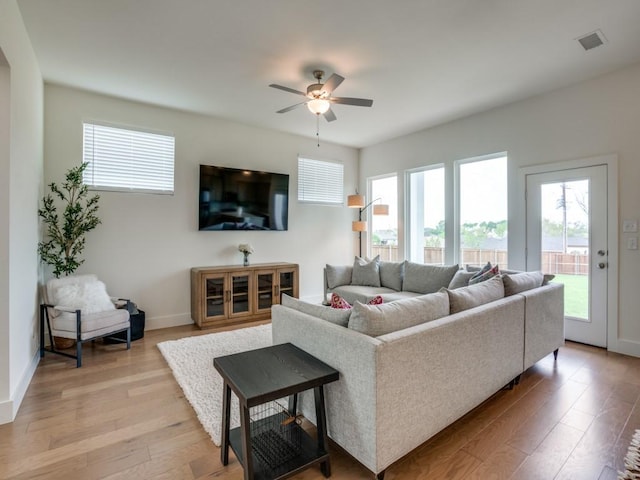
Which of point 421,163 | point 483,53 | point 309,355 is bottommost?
point 309,355

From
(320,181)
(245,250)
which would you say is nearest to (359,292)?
(245,250)

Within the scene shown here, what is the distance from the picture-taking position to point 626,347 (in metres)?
3.31

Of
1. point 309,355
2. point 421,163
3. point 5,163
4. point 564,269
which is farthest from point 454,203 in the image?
point 5,163

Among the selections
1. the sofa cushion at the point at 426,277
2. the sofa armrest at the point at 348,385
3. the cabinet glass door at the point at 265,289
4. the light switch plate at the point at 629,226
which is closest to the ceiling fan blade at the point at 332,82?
the sofa armrest at the point at 348,385

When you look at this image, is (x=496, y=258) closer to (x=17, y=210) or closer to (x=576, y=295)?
(x=576, y=295)

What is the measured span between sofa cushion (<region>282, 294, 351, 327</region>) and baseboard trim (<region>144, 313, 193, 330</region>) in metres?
2.79

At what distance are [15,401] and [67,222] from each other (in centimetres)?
194

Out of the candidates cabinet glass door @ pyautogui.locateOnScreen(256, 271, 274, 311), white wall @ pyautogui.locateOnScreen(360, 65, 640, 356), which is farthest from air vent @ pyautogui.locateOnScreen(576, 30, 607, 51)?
cabinet glass door @ pyautogui.locateOnScreen(256, 271, 274, 311)

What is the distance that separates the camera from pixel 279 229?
5.27 metres

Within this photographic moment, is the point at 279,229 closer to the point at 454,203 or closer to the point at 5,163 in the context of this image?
the point at 454,203

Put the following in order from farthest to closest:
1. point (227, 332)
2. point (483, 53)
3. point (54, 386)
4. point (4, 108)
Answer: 1. point (227, 332)
2. point (483, 53)
3. point (54, 386)
4. point (4, 108)

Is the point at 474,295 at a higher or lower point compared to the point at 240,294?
higher

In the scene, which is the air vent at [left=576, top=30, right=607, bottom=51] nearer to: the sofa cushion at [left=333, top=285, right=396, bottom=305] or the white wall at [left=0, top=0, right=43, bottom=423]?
the sofa cushion at [left=333, top=285, right=396, bottom=305]

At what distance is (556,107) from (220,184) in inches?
170
